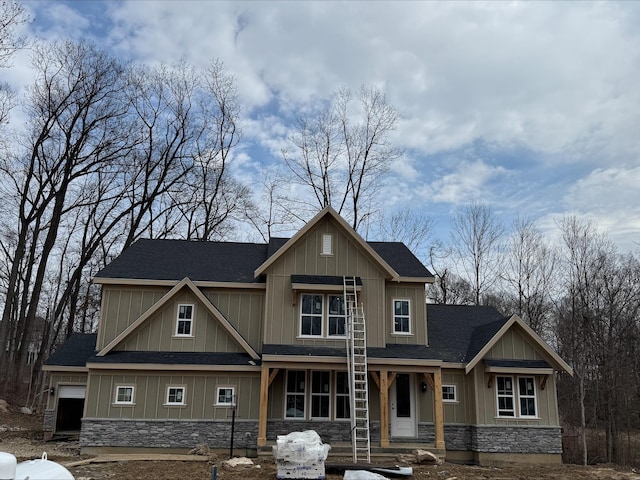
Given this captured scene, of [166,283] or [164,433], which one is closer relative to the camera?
[164,433]

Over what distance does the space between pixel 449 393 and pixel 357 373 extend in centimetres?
419

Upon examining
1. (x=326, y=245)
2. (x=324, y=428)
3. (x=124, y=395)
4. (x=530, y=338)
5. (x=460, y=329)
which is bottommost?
(x=324, y=428)

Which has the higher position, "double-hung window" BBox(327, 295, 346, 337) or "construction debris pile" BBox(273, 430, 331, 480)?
"double-hung window" BBox(327, 295, 346, 337)

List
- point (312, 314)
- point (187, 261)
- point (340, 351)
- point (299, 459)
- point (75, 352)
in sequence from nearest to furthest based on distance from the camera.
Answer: point (299, 459), point (340, 351), point (312, 314), point (187, 261), point (75, 352)

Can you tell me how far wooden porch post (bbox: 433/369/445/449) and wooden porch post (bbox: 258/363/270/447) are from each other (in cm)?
512

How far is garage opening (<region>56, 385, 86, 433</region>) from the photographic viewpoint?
18.8 metres

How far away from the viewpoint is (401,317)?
59.4 ft

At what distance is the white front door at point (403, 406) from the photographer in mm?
17188

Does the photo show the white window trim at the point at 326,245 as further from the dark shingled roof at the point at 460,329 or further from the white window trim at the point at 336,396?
the dark shingled roof at the point at 460,329

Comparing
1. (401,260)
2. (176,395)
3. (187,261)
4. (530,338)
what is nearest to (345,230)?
(401,260)

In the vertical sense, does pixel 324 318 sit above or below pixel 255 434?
above

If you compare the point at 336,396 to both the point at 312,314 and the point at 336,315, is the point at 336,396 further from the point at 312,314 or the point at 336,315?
the point at 312,314

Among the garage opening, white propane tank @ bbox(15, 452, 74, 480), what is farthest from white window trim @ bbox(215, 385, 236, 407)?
white propane tank @ bbox(15, 452, 74, 480)

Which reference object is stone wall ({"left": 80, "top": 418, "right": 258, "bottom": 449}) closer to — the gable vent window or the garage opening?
the garage opening
